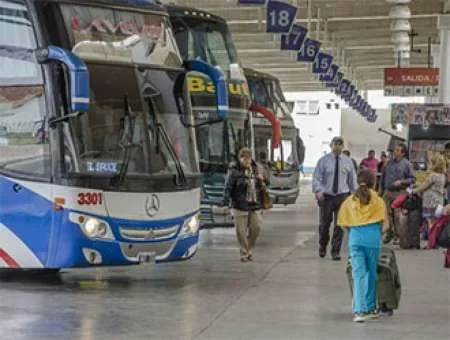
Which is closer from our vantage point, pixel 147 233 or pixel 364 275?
pixel 364 275

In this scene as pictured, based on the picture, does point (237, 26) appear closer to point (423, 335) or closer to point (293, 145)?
point (293, 145)

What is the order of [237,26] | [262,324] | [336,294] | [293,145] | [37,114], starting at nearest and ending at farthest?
[262,324], [37,114], [336,294], [293,145], [237,26]

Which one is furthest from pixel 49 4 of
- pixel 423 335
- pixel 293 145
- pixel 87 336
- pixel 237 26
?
pixel 237 26

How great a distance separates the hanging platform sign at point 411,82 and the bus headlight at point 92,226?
95.5ft

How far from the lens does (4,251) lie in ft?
42.3

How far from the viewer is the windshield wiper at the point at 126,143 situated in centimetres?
1284

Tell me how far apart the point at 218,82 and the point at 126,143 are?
1633mm

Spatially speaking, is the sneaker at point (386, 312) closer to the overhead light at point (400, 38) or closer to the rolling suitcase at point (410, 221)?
the rolling suitcase at point (410, 221)

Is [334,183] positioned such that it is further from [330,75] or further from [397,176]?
[330,75]

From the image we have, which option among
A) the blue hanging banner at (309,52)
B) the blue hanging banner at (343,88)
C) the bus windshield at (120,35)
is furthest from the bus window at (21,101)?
the blue hanging banner at (343,88)

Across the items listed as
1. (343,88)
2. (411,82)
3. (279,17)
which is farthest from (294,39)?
(343,88)

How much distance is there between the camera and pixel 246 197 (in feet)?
55.6

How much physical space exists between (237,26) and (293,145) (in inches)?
401

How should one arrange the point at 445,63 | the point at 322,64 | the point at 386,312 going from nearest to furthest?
the point at 386,312 < the point at 322,64 < the point at 445,63
